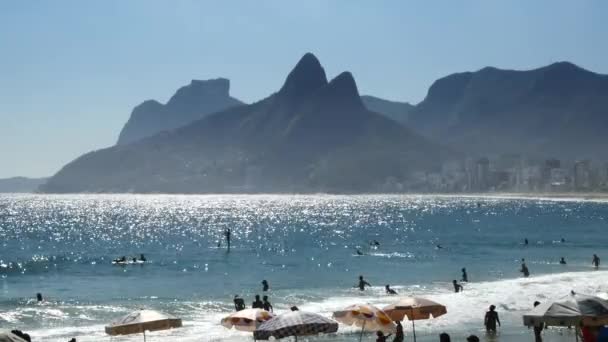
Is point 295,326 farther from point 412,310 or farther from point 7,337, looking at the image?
point 7,337

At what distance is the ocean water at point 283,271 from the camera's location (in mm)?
37156

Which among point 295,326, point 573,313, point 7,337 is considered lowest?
point 295,326

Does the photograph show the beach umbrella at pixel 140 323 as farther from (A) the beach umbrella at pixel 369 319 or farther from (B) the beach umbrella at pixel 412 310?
(B) the beach umbrella at pixel 412 310

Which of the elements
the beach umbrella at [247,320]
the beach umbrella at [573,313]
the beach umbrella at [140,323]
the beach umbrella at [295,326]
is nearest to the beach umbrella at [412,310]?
the beach umbrella at [295,326]

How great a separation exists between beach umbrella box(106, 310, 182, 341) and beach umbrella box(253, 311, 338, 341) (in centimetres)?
294

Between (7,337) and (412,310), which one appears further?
(412,310)

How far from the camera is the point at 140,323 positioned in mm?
19797

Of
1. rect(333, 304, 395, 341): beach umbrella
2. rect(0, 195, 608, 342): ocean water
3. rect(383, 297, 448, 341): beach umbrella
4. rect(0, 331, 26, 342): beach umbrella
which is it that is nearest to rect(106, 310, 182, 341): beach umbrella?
rect(0, 331, 26, 342): beach umbrella

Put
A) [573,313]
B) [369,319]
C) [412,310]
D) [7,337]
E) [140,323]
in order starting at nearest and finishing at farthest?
[7,337] → [573,313] → [140,323] → [369,319] → [412,310]

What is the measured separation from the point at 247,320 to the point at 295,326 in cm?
345

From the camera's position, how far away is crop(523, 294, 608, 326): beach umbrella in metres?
18.0

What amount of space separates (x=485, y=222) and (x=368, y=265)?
8051cm

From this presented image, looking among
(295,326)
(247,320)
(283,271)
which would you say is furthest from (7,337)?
(283,271)

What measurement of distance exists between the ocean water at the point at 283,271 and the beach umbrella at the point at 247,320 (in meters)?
8.51
